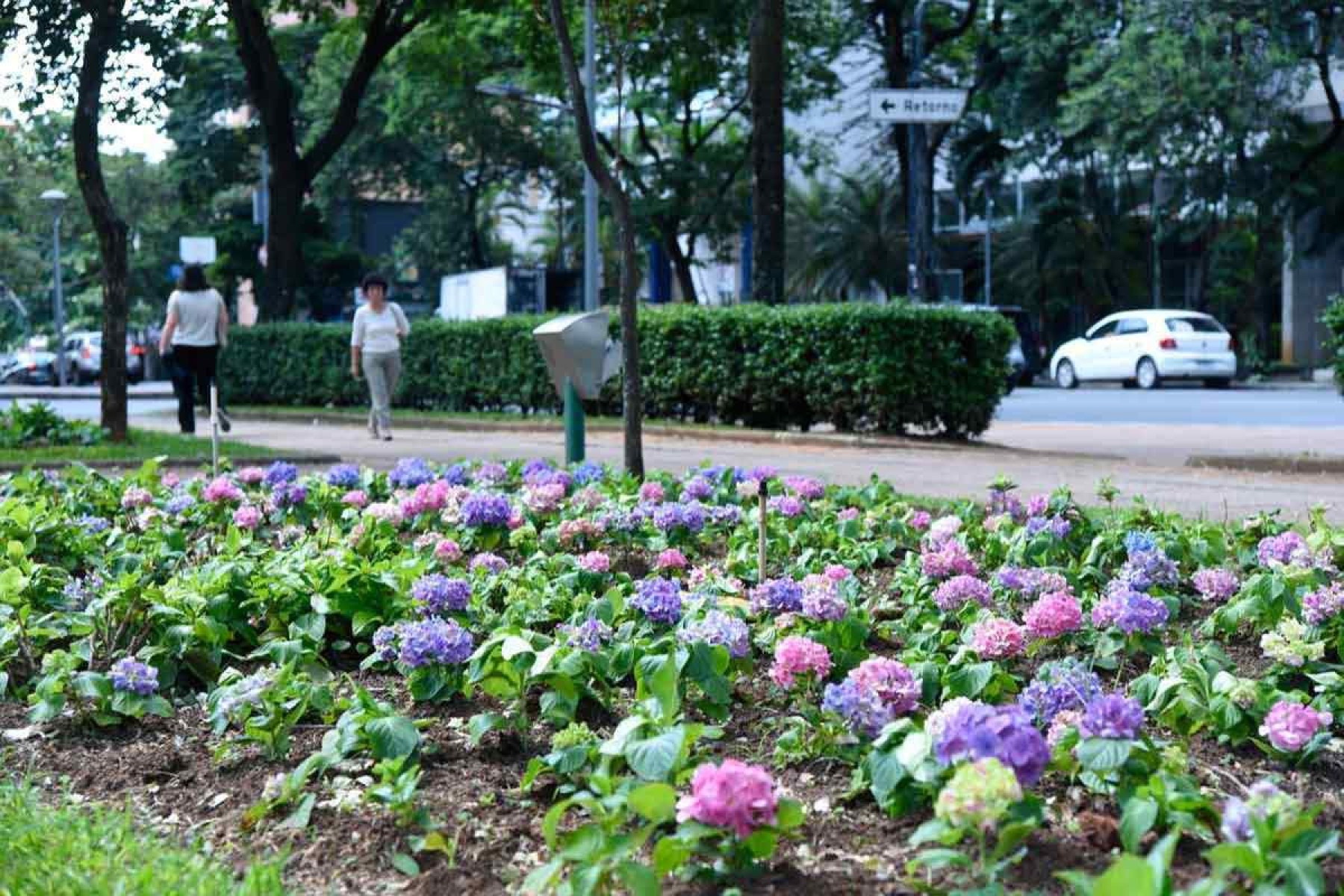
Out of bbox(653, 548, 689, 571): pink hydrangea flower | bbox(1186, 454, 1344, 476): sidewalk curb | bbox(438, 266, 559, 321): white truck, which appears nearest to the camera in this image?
bbox(653, 548, 689, 571): pink hydrangea flower

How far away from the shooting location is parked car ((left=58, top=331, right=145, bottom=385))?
166 ft

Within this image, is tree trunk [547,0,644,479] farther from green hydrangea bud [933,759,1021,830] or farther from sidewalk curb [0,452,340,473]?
green hydrangea bud [933,759,1021,830]

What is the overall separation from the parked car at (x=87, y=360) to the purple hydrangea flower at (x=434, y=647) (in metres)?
47.2

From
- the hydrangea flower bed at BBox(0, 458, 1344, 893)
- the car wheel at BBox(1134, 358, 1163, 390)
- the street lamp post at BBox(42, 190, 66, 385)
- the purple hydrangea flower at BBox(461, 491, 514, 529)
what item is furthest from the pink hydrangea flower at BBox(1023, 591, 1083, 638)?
the street lamp post at BBox(42, 190, 66, 385)

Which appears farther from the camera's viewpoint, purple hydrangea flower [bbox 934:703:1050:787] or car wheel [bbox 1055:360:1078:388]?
car wheel [bbox 1055:360:1078:388]

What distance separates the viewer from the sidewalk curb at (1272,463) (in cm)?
1376

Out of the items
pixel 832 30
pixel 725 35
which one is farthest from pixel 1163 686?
pixel 832 30

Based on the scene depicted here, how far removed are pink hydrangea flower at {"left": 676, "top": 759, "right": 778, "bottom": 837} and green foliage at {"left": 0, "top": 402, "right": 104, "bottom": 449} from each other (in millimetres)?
12918

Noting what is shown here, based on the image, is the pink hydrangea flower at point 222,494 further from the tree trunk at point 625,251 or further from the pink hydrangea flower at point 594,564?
the pink hydrangea flower at point 594,564

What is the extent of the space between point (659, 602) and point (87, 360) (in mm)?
49916

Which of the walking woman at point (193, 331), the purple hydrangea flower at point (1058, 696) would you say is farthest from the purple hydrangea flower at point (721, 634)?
the walking woman at point (193, 331)

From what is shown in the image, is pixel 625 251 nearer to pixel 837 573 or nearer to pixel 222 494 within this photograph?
pixel 222 494

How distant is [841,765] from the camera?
3.87 meters

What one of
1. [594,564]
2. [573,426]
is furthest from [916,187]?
[594,564]
